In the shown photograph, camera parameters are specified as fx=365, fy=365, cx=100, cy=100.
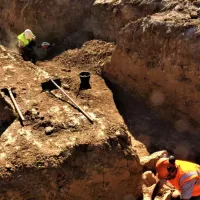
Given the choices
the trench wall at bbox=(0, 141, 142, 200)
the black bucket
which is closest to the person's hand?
the trench wall at bbox=(0, 141, 142, 200)

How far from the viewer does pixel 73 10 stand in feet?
43.6

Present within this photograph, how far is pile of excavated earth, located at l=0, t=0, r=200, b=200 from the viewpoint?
6.70 m

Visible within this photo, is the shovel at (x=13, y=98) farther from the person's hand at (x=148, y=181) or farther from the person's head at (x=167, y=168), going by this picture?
the person's head at (x=167, y=168)

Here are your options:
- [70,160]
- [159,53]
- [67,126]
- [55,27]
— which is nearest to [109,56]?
[159,53]

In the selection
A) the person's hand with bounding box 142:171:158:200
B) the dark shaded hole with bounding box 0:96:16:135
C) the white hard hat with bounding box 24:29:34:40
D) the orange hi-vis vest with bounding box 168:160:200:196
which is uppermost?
the white hard hat with bounding box 24:29:34:40

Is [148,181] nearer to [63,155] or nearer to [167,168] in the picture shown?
[167,168]

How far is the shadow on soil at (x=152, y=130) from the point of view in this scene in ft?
28.2

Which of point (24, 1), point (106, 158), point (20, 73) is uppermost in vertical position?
point (24, 1)

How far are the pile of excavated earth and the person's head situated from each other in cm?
110

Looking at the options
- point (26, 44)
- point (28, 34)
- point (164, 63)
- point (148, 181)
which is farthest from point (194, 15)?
point (26, 44)

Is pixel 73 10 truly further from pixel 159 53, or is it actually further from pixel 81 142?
pixel 81 142

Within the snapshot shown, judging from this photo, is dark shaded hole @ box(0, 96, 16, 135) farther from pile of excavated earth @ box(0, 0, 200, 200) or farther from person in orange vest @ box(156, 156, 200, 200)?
person in orange vest @ box(156, 156, 200, 200)

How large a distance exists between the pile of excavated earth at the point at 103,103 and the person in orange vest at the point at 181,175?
1.08m

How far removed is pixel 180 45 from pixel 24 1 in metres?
7.70
